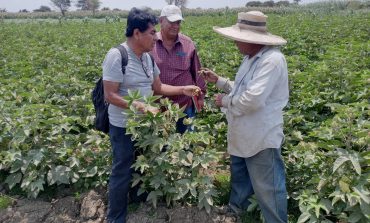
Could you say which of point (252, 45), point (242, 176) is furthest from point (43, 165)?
point (252, 45)

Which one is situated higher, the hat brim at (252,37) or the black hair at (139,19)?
the black hair at (139,19)

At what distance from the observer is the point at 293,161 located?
3.30 m

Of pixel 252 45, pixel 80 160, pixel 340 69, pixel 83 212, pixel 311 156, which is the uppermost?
pixel 252 45

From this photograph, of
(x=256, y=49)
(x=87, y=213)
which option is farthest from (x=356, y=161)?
(x=87, y=213)

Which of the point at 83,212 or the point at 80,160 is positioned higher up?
the point at 80,160

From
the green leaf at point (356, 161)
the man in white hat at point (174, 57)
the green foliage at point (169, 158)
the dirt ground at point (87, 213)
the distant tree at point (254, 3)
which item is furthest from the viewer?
the distant tree at point (254, 3)

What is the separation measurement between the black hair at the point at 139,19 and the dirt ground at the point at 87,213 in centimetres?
144

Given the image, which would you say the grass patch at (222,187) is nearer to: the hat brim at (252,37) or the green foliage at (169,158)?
the green foliage at (169,158)

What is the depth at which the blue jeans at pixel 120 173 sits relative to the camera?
2951 millimetres

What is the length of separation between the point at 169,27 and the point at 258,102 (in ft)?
4.29

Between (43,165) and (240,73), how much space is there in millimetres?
1928

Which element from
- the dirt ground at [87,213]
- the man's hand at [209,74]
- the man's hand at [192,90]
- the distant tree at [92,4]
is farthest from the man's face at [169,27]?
the distant tree at [92,4]

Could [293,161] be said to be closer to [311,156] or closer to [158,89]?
[311,156]

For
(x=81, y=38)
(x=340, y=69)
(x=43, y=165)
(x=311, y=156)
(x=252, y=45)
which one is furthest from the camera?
(x=81, y=38)
